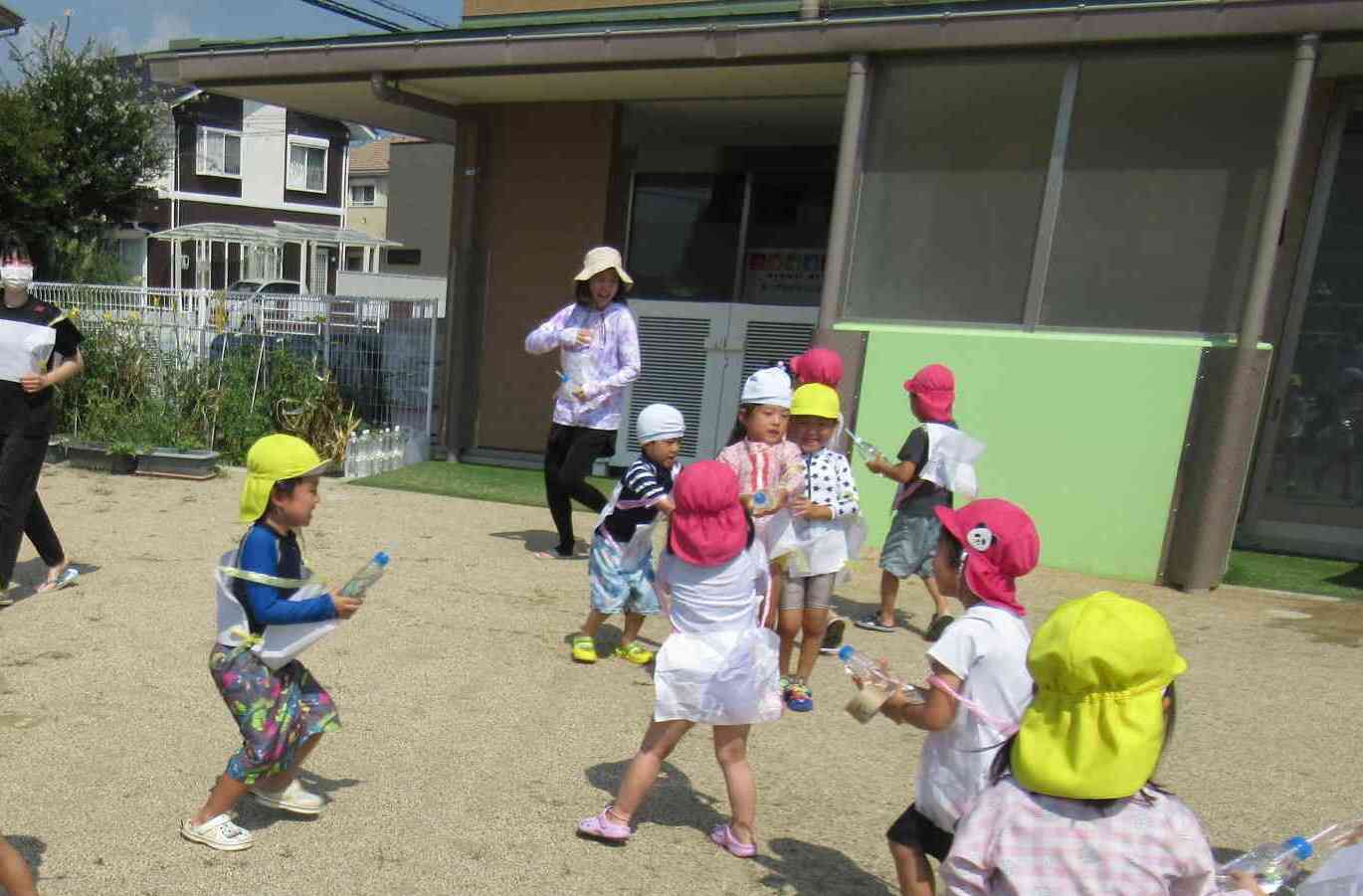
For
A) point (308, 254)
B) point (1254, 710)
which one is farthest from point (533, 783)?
point (308, 254)

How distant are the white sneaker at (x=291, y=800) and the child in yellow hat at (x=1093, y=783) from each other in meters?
2.07

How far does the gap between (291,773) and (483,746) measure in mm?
803

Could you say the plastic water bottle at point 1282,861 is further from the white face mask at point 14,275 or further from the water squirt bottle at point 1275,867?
the white face mask at point 14,275

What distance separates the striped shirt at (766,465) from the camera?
13.3 feet

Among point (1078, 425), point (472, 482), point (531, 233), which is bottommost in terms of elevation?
point (472, 482)

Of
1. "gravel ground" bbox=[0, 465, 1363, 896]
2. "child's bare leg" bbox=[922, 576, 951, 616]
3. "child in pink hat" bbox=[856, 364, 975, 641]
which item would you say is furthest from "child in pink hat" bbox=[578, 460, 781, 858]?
"child's bare leg" bbox=[922, 576, 951, 616]

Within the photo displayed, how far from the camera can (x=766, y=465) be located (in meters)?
4.10

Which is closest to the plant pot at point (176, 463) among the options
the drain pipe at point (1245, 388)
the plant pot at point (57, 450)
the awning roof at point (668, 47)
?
the plant pot at point (57, 450)

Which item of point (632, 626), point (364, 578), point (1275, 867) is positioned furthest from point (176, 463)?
point (1275, 867)

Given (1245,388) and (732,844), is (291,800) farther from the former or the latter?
(1245,388)

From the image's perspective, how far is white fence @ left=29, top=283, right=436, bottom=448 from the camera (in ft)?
30.2

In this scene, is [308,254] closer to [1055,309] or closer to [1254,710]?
[1055,309]

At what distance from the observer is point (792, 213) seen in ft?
34.2

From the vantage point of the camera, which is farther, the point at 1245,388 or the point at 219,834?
the point at 1245,388
